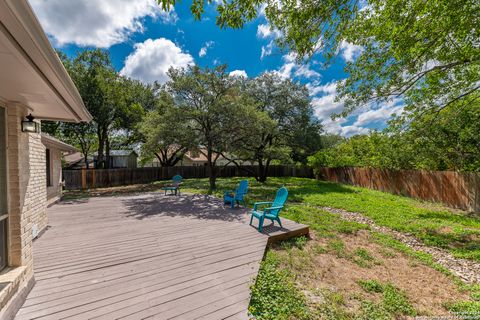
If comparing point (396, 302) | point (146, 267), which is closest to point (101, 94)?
point (146, 267)

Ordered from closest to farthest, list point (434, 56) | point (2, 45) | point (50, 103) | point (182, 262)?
point (2, 45)
point (50, 103)
point (182, 262)
point (434, 56)

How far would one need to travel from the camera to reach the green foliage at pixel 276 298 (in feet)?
7.58

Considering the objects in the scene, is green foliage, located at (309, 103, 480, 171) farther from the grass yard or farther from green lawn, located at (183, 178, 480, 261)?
the grass yard

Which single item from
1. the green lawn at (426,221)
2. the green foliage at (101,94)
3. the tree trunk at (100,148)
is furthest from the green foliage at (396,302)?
the tree trunk at (100,148)

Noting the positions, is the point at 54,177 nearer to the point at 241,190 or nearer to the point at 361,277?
the point at 241,190

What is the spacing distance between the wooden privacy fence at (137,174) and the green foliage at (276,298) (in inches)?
459

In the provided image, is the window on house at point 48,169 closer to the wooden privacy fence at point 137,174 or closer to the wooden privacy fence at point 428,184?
the wooden privacy fence at point 137,174

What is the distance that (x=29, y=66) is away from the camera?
152cm

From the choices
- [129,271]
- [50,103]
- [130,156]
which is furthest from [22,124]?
[130,156]

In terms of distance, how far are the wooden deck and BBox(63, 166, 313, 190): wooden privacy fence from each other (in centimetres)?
1012

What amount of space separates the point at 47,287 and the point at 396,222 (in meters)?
8.28

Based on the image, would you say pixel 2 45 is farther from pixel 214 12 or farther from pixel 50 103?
pixel 214 12

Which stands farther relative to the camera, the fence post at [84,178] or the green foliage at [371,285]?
the fence post at [84,178]

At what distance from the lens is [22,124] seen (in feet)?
8.46
